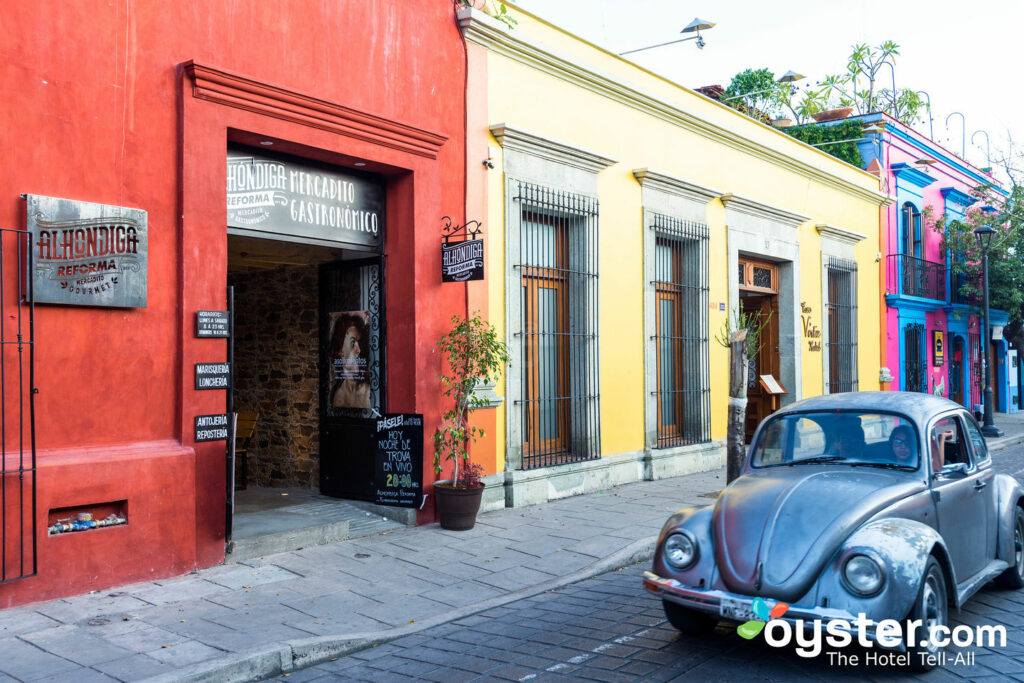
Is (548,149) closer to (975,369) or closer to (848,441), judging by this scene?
(848,441)

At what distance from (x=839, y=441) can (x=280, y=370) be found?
6824mm

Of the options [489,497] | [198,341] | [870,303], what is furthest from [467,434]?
[870,303]

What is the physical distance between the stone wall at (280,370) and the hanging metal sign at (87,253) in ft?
11.1

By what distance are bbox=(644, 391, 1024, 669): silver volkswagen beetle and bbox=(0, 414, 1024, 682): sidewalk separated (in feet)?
6.72

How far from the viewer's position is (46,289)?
6145 millimetres

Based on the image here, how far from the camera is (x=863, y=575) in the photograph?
433 centimetres

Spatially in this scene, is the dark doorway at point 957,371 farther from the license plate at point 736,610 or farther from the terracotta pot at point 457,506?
the license plate at point 736,610

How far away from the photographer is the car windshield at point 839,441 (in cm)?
551

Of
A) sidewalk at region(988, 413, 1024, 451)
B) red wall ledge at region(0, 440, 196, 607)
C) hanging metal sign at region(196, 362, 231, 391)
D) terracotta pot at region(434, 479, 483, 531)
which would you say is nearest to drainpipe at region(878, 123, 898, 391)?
sidewalk at region(988, 413, 1024, 451)

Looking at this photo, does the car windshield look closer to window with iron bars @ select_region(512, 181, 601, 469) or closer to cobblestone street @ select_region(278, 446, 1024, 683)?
cobblestone street @ select_region(278, 446, 1024, 683)

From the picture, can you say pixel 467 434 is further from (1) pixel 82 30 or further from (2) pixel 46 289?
(1) pixel 82 30

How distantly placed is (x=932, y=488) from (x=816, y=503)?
98 cm

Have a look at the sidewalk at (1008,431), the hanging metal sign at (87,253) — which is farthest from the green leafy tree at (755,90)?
the hanging metal sign at (87,253)

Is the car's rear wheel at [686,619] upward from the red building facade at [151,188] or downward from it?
downward
